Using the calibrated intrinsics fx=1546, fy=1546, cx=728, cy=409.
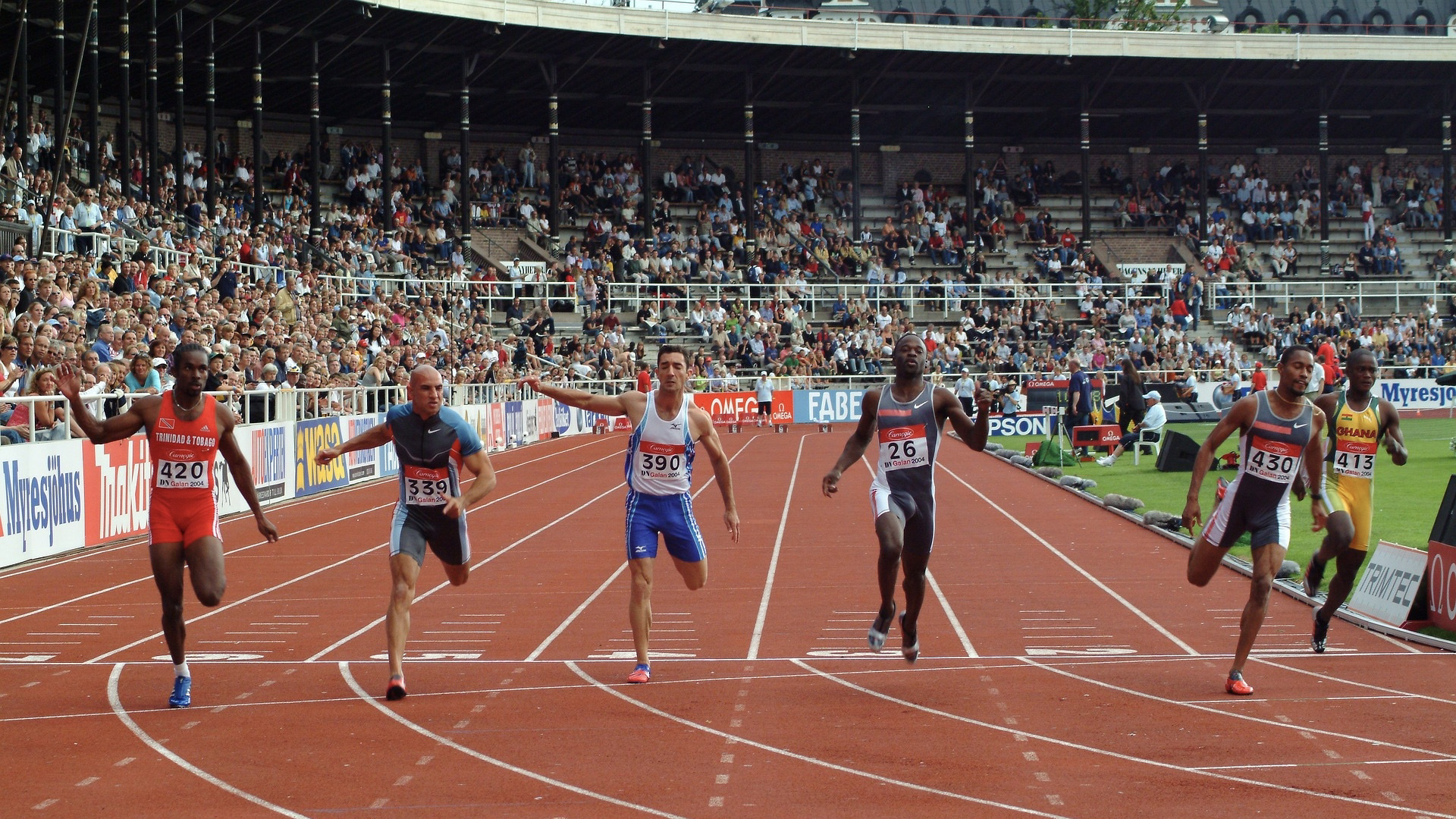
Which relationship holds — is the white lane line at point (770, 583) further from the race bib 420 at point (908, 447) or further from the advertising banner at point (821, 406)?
the advertising banner at point (821, 406)

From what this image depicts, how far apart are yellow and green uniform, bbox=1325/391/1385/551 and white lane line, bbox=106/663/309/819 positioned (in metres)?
7.17

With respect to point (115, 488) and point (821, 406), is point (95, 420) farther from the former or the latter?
point (821, 406)

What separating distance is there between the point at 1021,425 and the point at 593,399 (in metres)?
31.6

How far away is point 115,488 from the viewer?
1731 centimetres

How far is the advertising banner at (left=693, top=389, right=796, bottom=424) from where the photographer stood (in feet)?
141

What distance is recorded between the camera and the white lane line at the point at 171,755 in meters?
6.64

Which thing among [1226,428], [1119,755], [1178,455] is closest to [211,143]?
[1178,455]

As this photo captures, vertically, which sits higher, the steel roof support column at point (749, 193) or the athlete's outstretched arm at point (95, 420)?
the steel roof support column at point (749, 193)

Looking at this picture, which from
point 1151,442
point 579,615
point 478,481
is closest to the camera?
point 478,481

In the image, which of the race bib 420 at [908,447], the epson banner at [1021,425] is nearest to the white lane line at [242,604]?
the race bib 420 at [908,447]

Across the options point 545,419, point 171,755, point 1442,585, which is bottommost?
point 545,419

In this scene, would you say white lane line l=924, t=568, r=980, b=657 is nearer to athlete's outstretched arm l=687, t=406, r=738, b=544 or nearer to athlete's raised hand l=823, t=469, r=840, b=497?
athlete's raised hand l=823, t=469, r=840, b=497

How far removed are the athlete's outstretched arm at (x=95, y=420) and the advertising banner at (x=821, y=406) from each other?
118 feet

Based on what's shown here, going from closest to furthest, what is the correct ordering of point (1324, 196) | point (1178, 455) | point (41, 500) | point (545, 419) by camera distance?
point (41, 500)
point (1178, 455)
point (545, 419)
point (1324, 196)
